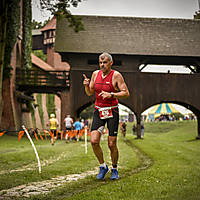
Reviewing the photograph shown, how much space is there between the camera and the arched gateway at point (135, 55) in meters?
24.3

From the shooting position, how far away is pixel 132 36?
86.9ft

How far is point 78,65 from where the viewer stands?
24844mm

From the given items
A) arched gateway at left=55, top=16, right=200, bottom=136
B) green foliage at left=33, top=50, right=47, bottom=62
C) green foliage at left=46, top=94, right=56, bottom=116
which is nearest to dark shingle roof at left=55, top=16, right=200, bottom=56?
arched gateway at left=55, top=16, right=200, bottom=136

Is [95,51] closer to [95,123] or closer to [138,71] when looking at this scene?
[138,71]

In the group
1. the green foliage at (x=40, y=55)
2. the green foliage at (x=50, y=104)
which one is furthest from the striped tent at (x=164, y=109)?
the green foliage at (x=40, y=55)

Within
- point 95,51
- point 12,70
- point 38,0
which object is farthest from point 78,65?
point 38,0

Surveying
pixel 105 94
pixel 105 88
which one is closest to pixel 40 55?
pixel 105 88

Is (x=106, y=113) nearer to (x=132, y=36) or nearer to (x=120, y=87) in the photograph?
(x=120, y=87)

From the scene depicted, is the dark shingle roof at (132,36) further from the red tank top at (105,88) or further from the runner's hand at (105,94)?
the runner's hand at (105,94)

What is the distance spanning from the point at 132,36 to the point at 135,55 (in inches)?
91.4

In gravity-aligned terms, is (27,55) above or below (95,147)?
above

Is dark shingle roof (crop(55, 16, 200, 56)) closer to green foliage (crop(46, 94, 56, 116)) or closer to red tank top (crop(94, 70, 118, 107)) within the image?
green foliage (crop(46, 94, 56, 116))

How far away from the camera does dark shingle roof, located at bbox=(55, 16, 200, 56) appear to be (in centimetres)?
2492

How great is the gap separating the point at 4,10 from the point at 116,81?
3.02 meters
